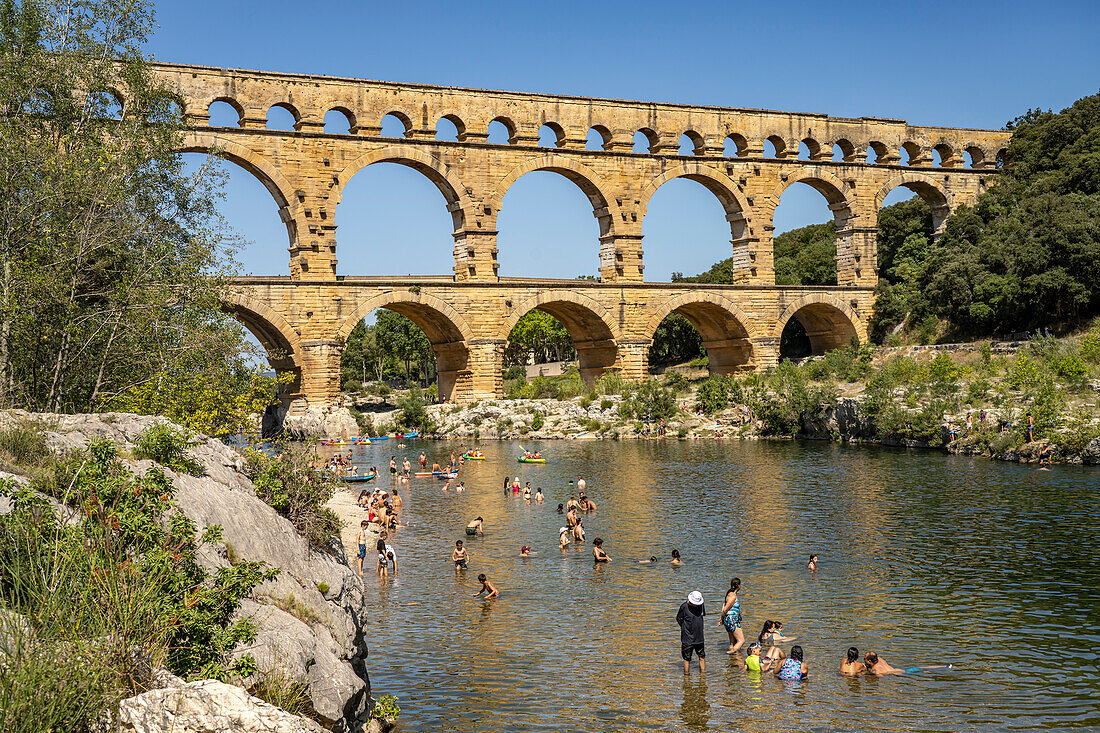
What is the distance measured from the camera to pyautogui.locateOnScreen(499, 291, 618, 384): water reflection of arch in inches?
1524

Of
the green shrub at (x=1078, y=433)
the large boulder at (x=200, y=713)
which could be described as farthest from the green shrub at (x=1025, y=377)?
the large boulder at (x=200, y=713)

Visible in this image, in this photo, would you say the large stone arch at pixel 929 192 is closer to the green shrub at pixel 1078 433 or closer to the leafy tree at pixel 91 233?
the green shrub at pixel 1078 433

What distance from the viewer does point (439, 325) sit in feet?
128

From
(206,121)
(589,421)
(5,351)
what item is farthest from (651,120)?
(5,351)

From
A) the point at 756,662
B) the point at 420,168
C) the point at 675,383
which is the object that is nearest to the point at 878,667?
the point at 756,662

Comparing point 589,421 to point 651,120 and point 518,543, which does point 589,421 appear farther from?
point 518,543

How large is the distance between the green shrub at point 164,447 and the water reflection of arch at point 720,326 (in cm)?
3313

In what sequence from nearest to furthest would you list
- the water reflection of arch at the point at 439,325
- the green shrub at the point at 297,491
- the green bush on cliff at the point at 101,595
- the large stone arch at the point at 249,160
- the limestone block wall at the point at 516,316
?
the green bush on cliff at the point at 101,595 < the green shrub at the point at 297,491 < the large stone arch at the point at 249,160 < the limestone block wall at the point at 516,316 < the water reflection of arch at the point at 439,325

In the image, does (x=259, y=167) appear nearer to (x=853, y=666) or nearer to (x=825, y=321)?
(x=825, y=321)

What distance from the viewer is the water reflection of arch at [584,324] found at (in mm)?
38719

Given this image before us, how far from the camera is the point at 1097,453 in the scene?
78.3 ft

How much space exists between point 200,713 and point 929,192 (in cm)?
4758

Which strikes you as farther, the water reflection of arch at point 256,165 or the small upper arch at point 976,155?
the small upper arch at point 976,155

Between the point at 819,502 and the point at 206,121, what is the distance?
82.4 feet
